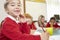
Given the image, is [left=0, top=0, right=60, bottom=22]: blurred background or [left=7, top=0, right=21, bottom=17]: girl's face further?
[left=0, top=0, right=60, bottom=22]: blurred background

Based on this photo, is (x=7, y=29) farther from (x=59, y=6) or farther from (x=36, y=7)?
(x=59, y=6)

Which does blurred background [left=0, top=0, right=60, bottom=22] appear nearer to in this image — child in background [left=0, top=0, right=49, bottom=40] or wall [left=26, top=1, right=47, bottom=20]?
wall [left=26, top=1, right=47, bottom=20]

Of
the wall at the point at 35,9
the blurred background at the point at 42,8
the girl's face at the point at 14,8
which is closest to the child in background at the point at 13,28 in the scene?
the girl's face at the point at 14,8

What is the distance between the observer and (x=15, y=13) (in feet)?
3.08

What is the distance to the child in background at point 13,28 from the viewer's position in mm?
857

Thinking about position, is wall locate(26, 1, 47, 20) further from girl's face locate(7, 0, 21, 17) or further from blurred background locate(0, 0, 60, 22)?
girl's face locate(7, 0, 21, 17)

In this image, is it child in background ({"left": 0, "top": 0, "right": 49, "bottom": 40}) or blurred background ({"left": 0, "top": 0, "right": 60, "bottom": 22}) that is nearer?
child in background ({"left": 0, "top": 0, "right": 49, "bottom": 40})

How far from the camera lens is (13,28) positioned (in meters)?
0.86

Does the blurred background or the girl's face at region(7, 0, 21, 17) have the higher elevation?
the girl's face at region(7, 0, 21, 17)

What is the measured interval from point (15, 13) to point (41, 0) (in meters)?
3.28

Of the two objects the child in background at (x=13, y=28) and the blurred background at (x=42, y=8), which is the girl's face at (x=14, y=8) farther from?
the blurred background at (x=42, y=8)

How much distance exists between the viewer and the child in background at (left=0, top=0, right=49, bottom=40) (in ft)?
2.81

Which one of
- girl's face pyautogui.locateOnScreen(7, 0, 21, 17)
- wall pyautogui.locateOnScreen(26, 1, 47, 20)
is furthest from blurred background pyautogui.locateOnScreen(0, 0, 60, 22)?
girl's face pyautogui.locateOnScreen(7, 0, 21, 17)

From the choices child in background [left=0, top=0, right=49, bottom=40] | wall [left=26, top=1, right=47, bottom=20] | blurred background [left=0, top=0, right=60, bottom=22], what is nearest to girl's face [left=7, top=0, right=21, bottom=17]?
child in background [left=0, top=0, right=49, bottom=40]
